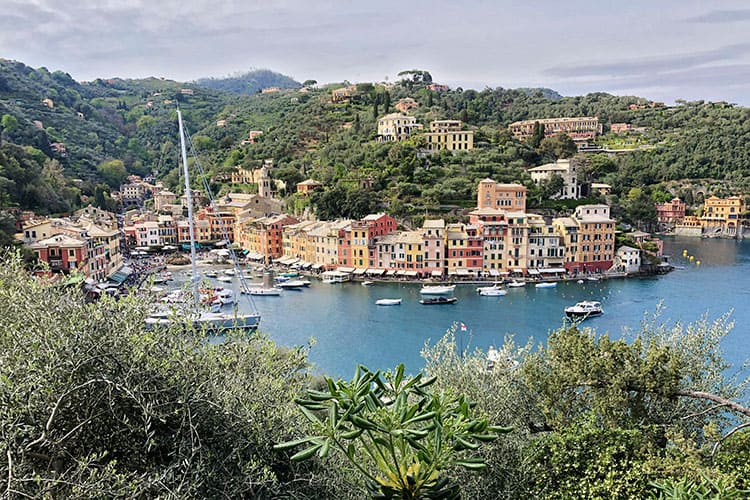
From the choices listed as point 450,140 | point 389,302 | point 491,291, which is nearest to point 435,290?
point 491,291

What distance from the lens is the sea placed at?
1814cm

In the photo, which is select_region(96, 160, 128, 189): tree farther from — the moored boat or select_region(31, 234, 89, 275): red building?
the moored boat

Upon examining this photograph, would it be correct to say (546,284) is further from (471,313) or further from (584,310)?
(471,313)

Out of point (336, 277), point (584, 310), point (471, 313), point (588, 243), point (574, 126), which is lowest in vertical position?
point (471, 313)

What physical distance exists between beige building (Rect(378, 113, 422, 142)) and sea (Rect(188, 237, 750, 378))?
76.6 ft

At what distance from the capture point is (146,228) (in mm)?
38312

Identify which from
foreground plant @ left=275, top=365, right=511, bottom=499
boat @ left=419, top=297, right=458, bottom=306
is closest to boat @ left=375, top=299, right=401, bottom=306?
boat @ left=419, top=297, right=458, bottom=306

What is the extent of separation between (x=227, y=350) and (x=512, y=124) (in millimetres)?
57936

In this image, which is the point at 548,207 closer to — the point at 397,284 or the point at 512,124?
the point at 397,284

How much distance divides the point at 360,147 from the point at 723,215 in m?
32.1

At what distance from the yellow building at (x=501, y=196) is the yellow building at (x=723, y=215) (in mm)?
21246

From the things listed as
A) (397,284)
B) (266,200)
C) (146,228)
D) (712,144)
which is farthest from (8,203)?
(712,144)

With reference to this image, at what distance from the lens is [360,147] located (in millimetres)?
47656

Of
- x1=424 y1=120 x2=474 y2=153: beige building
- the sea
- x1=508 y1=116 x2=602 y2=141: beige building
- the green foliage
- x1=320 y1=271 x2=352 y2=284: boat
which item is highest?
x1=508 y1=116 x2=602 y2=141: beige building
